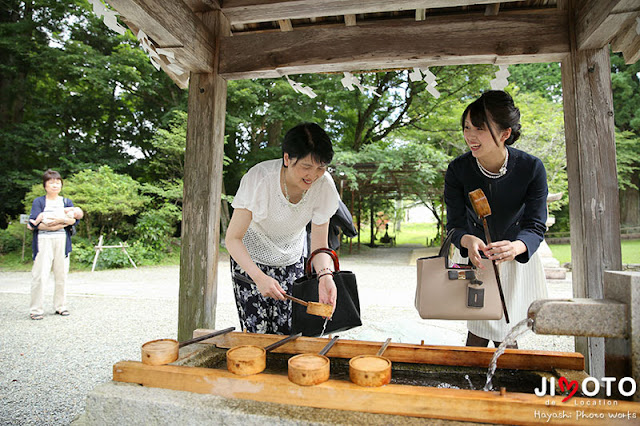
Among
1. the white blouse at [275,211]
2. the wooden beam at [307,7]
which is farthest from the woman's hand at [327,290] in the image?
the wooden beam at [307,7]

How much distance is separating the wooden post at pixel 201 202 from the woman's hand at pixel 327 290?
43.3 inches

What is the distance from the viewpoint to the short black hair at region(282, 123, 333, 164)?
6.50 feet

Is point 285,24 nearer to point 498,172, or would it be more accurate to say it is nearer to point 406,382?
point 498,172

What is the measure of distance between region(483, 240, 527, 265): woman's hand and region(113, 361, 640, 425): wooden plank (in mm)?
743

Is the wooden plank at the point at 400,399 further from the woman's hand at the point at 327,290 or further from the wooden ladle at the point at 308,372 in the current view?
the woman's hand at the point at 327,290

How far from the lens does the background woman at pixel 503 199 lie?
6.57ft

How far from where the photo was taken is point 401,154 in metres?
11.7

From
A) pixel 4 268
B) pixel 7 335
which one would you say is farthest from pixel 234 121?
pixel 7 335

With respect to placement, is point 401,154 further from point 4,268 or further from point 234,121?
point 4,268

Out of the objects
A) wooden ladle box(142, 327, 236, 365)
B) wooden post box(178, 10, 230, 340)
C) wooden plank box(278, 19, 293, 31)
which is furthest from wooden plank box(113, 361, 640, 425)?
wooden plank box(278, 19, 293, 31)

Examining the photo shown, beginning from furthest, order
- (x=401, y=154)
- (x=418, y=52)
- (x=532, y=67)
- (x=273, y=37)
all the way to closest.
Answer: (x=532, y=67) < (x=401, y=154) < (x=273, y=37) < (x=418, y=52)

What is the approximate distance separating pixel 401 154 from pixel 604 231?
9.50 m

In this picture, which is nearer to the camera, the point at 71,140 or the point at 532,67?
the point at 71,140

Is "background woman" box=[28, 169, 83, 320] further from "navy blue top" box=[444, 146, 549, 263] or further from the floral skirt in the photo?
"navy blue top" box=[444, 146, 549, 263]
